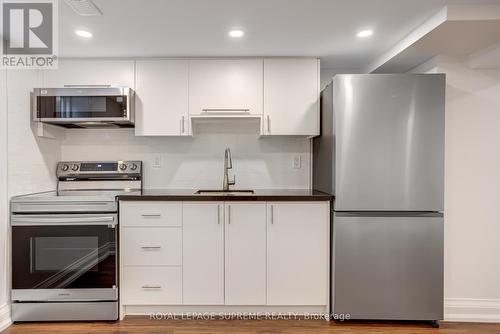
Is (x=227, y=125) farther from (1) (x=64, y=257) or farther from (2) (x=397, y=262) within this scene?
(2) (x=397, y=262)

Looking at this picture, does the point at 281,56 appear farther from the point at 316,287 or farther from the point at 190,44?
the point at 316,287

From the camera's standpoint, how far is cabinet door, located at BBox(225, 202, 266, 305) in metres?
2.29

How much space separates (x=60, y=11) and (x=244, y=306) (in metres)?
2.40

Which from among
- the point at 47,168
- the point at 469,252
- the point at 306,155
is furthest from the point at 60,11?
the point at 469,252

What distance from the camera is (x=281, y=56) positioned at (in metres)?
2.59

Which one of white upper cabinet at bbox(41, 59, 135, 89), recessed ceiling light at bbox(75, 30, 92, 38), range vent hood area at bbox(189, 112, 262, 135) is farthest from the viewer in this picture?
range vent hood area at bbox(189, 112, 262, 135)

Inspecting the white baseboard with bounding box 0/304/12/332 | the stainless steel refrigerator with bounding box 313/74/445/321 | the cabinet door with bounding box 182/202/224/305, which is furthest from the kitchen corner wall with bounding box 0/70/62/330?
the stainless steel refrigerator with bounding box 313/74/445/321

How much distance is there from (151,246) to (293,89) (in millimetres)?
1753

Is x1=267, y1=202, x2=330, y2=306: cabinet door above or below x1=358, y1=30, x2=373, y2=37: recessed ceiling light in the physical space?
below

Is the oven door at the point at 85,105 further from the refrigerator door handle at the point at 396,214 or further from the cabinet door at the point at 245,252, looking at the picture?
the refrigerator door handle at the point at 396,214

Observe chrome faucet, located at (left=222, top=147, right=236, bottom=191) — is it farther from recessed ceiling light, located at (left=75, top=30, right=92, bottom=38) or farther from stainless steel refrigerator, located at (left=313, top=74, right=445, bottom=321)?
recessed ceiling light, located at (left=75, top=30, right=92, bottom=38)

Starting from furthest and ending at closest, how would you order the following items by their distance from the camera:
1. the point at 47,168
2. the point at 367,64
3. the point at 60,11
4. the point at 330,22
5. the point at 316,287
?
the point at 367,64, the point at 47,168, the point at 316,287, the point at 330,22, the point at 60,11

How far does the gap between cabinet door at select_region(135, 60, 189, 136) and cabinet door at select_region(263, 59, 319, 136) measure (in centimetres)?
73

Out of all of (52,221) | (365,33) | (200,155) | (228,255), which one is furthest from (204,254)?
(365,33)
